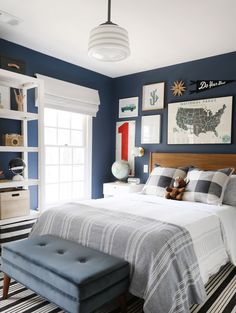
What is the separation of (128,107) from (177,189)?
193 cm

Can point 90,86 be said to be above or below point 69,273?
above

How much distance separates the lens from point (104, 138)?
4465 mm

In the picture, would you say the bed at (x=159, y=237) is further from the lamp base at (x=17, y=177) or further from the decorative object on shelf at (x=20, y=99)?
the decorative object on shelf at (x=20, y=99)

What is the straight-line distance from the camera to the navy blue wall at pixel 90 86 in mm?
3158

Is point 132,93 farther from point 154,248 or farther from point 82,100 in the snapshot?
point 154,248

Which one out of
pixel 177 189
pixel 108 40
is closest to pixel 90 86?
pixel 177 189

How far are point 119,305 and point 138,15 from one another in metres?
2.45

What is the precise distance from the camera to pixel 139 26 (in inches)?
104

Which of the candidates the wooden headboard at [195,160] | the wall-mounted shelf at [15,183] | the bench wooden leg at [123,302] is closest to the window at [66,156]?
the wall-mounted shelf at [15,183]

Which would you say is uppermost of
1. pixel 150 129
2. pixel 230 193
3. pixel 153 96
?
pixel 153 96

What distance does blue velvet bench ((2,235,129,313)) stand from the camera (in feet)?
4.88

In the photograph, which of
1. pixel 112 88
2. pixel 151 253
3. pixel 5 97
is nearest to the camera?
pixel 151 253

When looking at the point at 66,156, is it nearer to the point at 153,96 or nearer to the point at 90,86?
the point at 90,86

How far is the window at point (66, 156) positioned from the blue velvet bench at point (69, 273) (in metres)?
1.78
